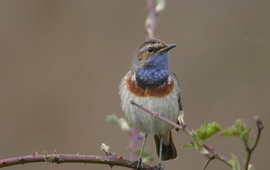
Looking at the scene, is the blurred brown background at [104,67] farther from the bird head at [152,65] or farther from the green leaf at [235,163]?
the green leaf at [235,163]

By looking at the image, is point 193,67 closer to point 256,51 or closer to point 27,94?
point 256,51

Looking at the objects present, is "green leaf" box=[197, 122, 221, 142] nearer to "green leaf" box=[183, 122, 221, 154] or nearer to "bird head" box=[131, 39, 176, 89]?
"green leaf" box=[183, 122, 221, 154]

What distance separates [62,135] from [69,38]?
190 cm

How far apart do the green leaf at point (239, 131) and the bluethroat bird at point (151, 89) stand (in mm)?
2352

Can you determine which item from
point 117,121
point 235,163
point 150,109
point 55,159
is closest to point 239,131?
point 235,163

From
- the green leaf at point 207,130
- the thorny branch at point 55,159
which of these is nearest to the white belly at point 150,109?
the thorny branch at point 55,159

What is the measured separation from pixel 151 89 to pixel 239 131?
2494mm

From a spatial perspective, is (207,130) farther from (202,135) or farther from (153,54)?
(153,54)

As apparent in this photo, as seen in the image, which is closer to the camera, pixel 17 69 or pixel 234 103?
pixel 234 103

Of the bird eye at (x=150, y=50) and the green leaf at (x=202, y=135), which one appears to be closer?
the green leaf at (x=202, y=135)

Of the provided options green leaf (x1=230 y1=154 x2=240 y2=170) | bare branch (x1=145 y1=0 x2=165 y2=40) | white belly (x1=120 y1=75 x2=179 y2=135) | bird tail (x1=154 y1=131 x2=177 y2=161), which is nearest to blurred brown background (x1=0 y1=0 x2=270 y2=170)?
bird tail (x1=154 y1=131 x2=177 y2=161)

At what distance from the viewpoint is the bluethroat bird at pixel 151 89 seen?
156 inches

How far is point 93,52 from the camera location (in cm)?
716

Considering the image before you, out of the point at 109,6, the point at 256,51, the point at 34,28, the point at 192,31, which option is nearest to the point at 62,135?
the point at 34,28
